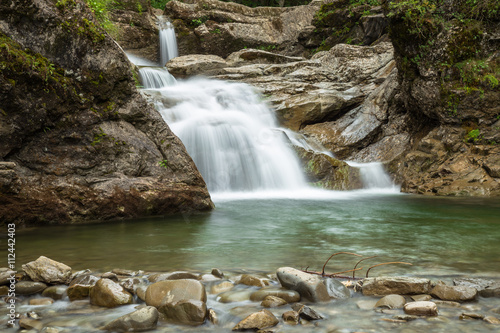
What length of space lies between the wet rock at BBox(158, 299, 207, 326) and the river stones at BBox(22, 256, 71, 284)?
1031 mm

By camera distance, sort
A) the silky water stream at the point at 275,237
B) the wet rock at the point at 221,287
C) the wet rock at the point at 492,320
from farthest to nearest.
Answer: the wet rock at the point at 221,287, the silky water stream at the point at 275,237, the wet rock at the point at 492,320

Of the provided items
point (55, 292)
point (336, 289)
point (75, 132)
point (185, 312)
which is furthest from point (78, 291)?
point (75, 132)

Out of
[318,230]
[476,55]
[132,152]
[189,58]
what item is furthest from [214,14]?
[318,230]

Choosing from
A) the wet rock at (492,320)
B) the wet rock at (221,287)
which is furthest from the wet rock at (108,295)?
the wet rock at (492,320)

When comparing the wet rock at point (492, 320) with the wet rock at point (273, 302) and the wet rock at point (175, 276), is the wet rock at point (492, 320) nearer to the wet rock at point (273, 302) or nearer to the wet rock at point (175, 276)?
the wet rock at point (273, 302)

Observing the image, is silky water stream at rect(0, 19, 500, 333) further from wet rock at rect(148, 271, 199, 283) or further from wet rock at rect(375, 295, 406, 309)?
wet rock at rect(148, 271, 199, 283)

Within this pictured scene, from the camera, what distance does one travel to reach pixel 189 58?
1652 centimetres

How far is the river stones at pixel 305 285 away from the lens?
2629 millimetres

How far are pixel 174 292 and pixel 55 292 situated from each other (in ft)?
3.08

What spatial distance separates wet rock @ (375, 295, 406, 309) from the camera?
246cm

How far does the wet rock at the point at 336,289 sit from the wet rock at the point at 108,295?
139 cm

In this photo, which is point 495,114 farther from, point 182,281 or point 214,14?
point 214,14

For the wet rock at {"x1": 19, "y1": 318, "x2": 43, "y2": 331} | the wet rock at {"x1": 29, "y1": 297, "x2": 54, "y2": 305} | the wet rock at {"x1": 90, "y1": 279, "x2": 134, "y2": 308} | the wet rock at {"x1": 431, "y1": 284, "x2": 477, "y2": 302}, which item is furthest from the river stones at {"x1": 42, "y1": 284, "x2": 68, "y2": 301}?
the wet rock at {"x1": 431, "y1": 284, "x2": 477, "y2": 302}

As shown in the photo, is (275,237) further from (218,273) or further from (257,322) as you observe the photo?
(257,322)
